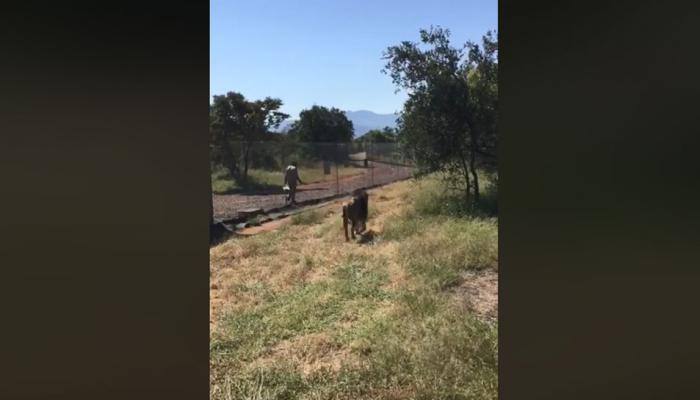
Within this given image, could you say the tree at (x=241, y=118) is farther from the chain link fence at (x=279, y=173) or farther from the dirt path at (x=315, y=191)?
the dirt path at (x=315, y=191)

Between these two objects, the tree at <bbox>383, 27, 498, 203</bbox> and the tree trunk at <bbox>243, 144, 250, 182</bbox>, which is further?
the tree trunk at <bbox>243, 144, 250, 182</bbox>

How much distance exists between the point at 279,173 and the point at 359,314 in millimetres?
8472

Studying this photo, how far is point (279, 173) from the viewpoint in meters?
12.8

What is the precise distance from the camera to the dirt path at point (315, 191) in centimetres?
1065

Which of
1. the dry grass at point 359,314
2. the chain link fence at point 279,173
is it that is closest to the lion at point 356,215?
the dry grass at point 359,314

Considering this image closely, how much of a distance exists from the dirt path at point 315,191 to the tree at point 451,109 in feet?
9.49

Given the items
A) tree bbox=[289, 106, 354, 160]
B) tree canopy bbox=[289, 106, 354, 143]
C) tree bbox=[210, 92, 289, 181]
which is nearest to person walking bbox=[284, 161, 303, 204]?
tree bbox=[210, 92, 289, 181]

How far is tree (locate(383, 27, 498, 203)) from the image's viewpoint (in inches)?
385

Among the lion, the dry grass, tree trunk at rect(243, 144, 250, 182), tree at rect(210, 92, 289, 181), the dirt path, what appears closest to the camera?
the dry grass

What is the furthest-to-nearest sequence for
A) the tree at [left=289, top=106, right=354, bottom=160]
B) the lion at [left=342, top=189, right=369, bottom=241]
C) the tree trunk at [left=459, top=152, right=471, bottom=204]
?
the tree at [left=289, top=106, right=354, bottom=160], the tree trunk at [left=459, top=152, right=471, bottom=204], the lion at [left=342, top=189, right=369, bottom=241]

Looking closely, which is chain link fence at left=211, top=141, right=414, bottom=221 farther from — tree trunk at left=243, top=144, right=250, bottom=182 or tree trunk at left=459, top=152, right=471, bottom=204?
tree trunk at left=459, top=152, right=471, bottom=204
